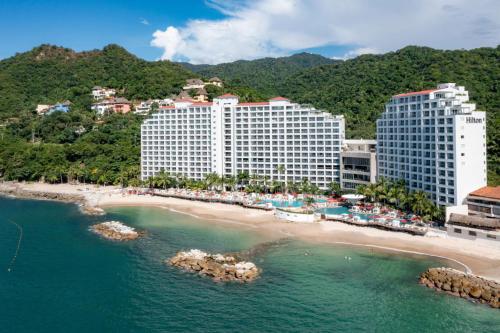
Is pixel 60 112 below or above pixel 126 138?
above

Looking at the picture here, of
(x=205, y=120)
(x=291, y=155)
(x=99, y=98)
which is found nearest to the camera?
(x=291, y=155)

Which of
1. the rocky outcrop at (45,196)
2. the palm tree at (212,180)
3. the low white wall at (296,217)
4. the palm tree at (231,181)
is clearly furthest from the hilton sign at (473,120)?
the rocky outcrop at (45,196)

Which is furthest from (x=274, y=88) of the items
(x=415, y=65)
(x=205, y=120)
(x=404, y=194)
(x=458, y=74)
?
(x=404, y=194)

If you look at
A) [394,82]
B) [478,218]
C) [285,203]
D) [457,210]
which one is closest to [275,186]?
[285,203]

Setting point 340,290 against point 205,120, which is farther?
point 205,120

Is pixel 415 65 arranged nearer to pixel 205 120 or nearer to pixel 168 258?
pixel 205 120

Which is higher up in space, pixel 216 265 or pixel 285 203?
pixel 285 203

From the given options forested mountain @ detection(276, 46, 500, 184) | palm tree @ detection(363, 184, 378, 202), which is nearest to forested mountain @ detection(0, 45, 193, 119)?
forested mountain @ detection(276, 46, 500, 184)

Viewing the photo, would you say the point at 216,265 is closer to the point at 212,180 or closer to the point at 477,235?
the point at 477,235
